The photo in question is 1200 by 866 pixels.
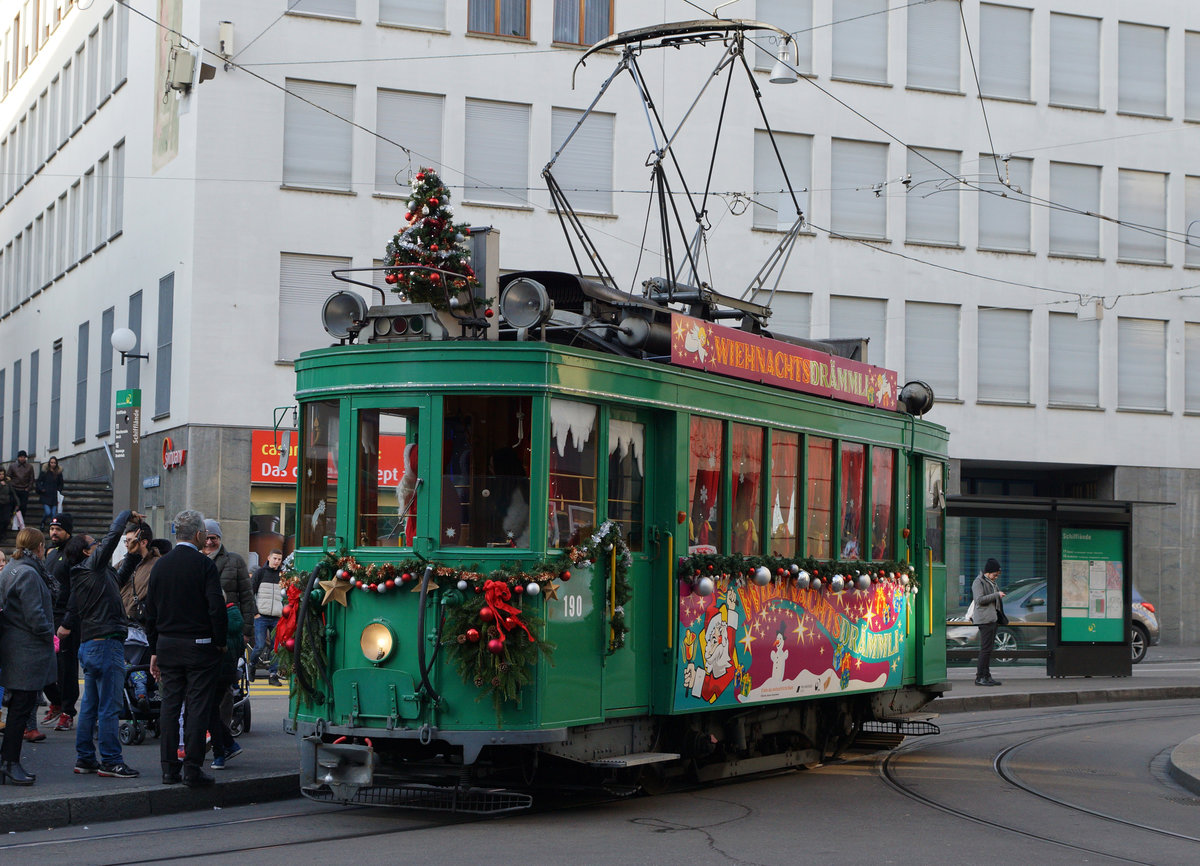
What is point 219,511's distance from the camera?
95.0ft

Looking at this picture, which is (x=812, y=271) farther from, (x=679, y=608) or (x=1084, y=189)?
(x=679, y=608)

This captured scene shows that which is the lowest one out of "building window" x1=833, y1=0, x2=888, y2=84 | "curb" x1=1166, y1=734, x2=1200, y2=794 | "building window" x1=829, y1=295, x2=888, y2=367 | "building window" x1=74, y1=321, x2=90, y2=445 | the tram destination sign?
"curb" x1=1166, y1=734, x2=1200, y2=794

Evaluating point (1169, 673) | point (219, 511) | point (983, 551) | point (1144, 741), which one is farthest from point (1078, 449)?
point (1144, 741)

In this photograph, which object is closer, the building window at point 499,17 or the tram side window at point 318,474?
the tram side window at point 318,474

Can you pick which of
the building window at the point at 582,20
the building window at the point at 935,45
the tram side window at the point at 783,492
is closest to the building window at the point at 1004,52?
the building window at the point at 935,45

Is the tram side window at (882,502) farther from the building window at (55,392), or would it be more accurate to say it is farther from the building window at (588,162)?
the building window at (55,392)

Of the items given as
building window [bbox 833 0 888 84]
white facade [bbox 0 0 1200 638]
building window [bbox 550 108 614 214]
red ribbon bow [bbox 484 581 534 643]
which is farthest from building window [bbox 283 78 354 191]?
red ribbon bow [bbox 484 581 534 643]

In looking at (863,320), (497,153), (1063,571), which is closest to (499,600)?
(1063,571)

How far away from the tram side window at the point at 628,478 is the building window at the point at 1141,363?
28481mm

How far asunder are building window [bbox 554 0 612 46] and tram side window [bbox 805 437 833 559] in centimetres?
2079

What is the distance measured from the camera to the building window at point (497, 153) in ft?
101

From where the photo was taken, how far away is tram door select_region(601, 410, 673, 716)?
1020 centimetres

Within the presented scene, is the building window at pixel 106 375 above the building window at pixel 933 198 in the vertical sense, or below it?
below

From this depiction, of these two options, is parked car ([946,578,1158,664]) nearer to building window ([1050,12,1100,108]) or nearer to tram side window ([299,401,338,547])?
tram side window ([299,401,338,547])
